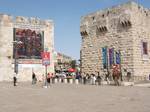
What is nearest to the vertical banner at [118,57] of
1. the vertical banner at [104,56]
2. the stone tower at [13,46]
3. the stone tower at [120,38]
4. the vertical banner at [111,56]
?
the stone tower at [120,38]

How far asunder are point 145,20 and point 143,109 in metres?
22.2

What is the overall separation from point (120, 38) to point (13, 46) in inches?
431

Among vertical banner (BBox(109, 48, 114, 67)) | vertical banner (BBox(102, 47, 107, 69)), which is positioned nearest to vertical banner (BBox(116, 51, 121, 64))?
vertical banner (BBox(109, 48, 114, 67))

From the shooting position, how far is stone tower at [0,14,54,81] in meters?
A: 31.5

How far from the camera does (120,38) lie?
30.2 meters

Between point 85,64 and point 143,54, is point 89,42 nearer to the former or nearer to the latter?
point 85,64

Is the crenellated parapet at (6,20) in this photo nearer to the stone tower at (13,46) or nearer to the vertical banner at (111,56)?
the stone tower at (13,46)

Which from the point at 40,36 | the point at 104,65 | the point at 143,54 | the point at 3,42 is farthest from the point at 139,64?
the point at 3,42

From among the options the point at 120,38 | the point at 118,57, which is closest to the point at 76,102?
the point at 118,57

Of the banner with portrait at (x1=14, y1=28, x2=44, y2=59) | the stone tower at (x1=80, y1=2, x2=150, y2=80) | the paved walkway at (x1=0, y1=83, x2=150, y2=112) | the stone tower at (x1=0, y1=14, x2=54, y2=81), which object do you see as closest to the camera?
the paved walkway at (x1=0, y1=83, x2=150, y2=112)

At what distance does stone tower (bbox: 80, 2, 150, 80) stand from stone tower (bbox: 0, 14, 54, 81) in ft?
15.5

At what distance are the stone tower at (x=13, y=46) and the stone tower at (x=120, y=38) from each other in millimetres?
4724

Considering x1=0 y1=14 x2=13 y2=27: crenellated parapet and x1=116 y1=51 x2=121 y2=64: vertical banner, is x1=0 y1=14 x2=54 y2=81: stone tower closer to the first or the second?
x1=0 y1=14 x2=13 y2=27: crenellated parapet

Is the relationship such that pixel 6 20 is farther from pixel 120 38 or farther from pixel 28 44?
pixel 120 38
